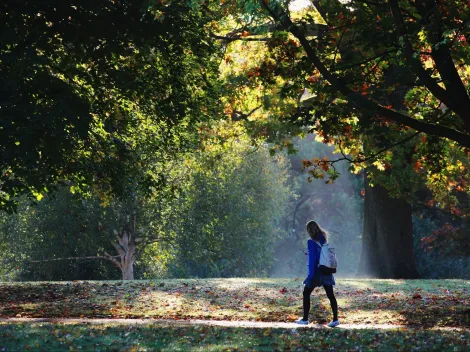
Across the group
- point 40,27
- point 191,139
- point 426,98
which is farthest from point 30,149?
point 426,98

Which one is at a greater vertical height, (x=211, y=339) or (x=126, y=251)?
(x=126, y=251)

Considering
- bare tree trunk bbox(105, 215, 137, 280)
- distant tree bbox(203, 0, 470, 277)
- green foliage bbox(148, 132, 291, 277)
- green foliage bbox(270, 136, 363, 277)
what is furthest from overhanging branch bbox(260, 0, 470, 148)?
green foliage bbox(270, 136, 363, 277)

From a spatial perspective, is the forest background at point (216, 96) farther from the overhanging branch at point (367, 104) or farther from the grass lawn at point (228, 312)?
the grass lawn at point (228, 312)

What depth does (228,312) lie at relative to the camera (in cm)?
1639

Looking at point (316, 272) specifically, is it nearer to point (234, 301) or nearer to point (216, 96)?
point (234, 301)

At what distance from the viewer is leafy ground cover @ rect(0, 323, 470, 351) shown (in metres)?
10.2

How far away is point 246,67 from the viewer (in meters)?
24.6

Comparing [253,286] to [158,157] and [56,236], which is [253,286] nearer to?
→ [158,157]

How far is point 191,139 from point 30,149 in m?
5.33

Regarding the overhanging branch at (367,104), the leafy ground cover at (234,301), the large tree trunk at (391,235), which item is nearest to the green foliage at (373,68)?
the overhanging branch at (367,104)

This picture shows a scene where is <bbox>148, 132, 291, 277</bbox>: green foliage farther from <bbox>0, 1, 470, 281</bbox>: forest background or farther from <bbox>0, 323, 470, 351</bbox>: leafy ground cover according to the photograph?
<bbox>0, 323, 470, 351</bbox>: leafy ground cover

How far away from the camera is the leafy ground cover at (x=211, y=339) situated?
1020 cm

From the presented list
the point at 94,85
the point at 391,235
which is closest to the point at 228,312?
the point at 94,85

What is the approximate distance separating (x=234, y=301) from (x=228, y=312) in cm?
146
